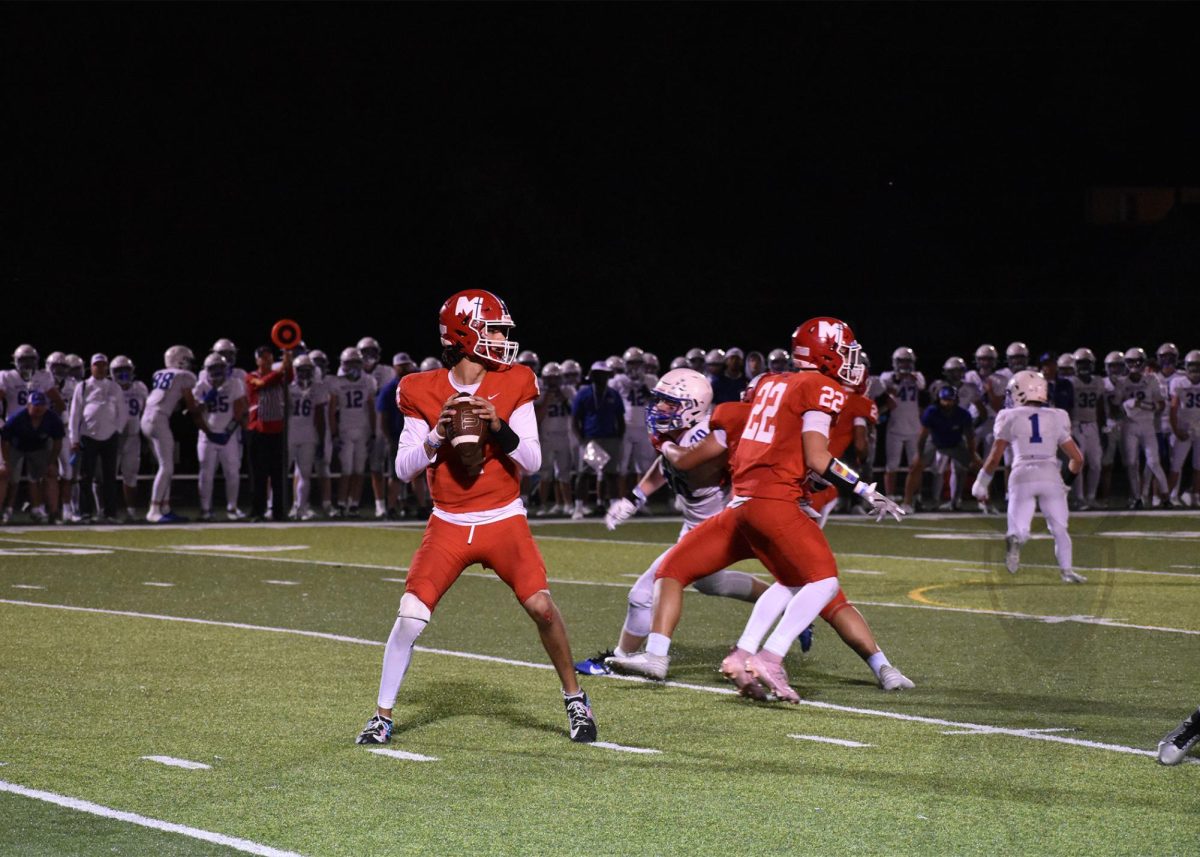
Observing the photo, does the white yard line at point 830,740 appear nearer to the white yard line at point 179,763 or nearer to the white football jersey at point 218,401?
the white yard line at point 179,763

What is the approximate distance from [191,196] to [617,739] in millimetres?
26559

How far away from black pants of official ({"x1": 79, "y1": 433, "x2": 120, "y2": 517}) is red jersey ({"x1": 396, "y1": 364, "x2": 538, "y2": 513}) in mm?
13017

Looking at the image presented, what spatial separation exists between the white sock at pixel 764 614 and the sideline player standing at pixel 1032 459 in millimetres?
5739

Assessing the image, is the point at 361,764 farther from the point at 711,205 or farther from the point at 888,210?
the point at 888,210

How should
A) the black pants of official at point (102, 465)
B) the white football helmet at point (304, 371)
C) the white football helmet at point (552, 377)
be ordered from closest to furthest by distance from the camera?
the black pants of official at point (102, 465) → the white football helmet at point (304, 371) → the white football helmet at point (552, 377)

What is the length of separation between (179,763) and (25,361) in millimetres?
13369

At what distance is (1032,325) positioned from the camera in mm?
29656

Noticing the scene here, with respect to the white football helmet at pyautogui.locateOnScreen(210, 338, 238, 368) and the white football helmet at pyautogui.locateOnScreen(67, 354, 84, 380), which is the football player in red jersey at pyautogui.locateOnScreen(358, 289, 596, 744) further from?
the white football helmet at pyautogui.locateOnScreen(67, 354, 84, 380)

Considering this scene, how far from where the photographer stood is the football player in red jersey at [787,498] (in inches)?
292

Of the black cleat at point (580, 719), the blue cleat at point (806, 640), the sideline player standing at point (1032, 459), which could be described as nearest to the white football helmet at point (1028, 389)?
the sideline player standing at point (1032, 459)

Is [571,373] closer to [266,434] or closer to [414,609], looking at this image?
[266,434]

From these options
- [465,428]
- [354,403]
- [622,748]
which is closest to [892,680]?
[622,748]

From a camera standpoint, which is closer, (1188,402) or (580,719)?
(580,719)

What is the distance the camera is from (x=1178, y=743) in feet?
19.8
